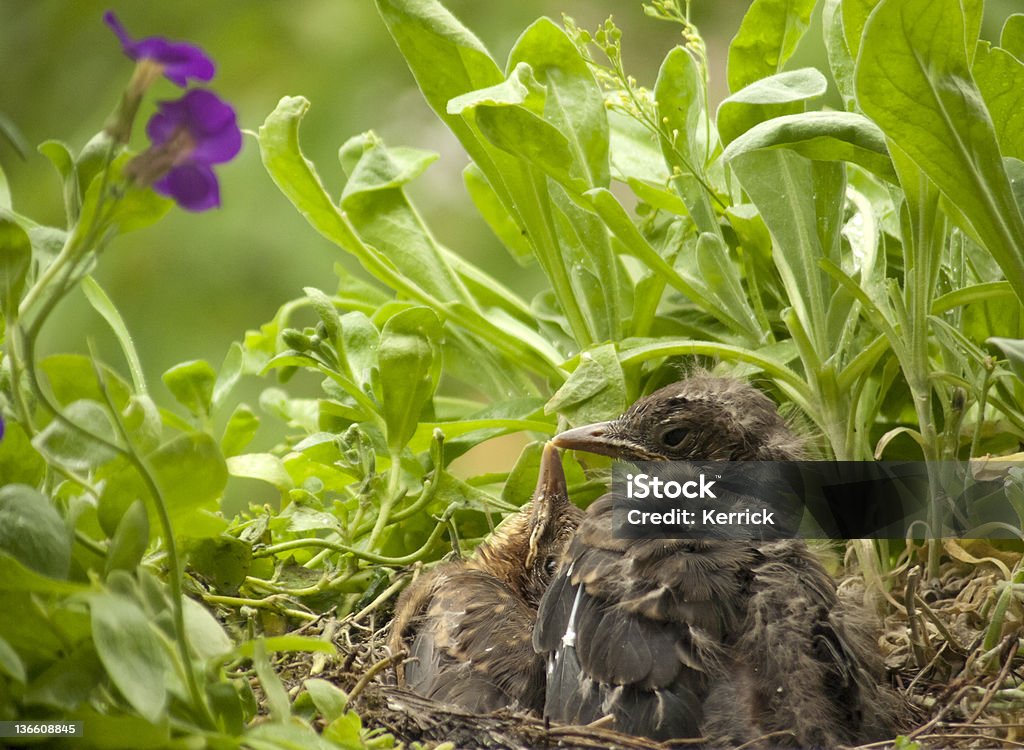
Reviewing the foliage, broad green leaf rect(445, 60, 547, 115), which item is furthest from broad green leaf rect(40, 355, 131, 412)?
broad green leaf rect(445, 60, 547, 115)

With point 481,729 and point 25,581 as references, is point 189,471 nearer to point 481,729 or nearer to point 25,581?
point 25,581

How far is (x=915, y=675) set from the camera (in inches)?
31.1

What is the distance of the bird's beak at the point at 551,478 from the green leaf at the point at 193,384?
1.05 feet

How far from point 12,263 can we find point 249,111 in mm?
1437

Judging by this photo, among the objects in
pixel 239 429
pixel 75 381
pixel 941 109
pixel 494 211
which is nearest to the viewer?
pixel 75 381

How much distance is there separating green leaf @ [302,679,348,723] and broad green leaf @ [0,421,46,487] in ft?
0.59

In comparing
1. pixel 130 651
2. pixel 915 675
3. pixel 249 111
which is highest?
pixel 249 111

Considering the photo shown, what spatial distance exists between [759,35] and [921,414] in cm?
39

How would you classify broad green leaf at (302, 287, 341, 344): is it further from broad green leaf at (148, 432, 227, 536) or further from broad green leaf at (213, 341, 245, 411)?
broad green leaf at (148, 432, 227, 536)

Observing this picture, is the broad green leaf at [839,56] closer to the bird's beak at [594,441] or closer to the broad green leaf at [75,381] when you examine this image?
the bird's beak at [594,441]

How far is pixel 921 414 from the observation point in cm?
79

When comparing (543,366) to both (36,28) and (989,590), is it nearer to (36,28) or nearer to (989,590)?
(989,590)

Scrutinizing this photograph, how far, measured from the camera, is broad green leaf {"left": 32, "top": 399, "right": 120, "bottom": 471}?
0.45 m

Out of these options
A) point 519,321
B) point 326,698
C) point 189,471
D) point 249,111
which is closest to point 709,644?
point 326,698
